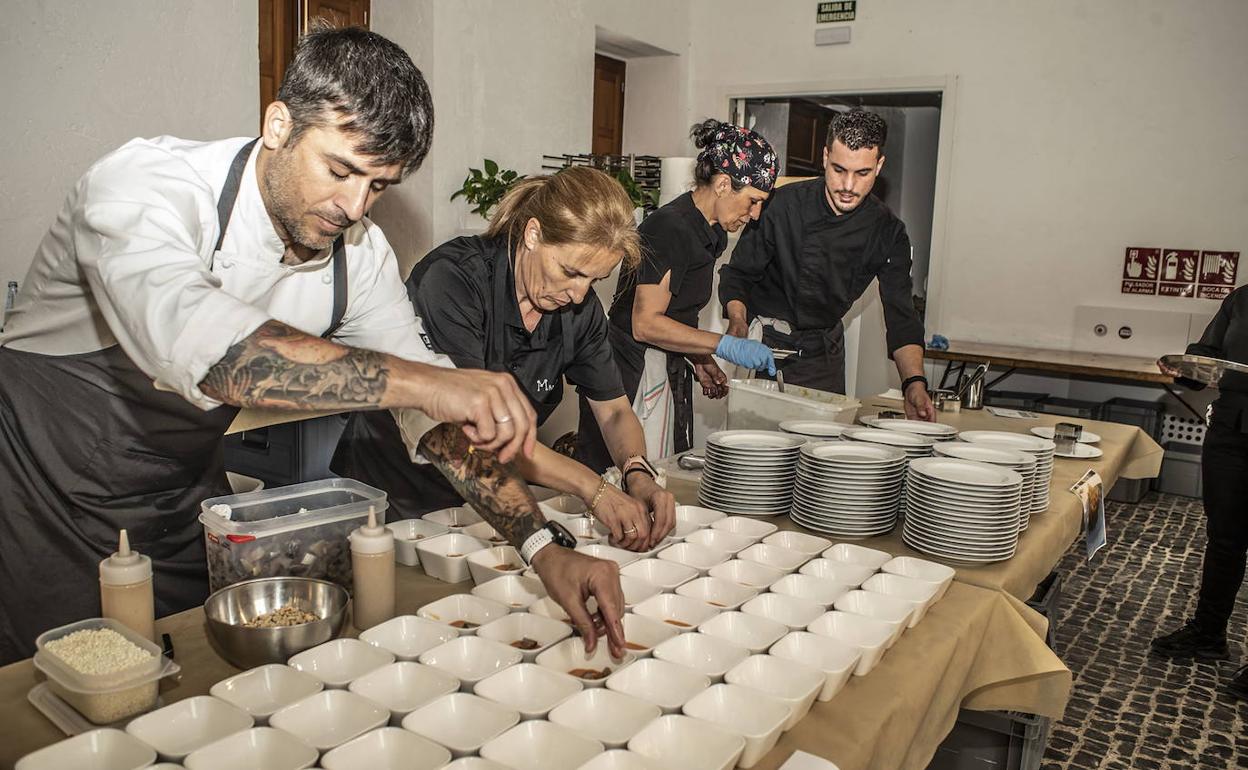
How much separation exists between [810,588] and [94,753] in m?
1.04

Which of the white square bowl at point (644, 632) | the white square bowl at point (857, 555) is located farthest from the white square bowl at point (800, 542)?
the white square bowl at point (644, 632)

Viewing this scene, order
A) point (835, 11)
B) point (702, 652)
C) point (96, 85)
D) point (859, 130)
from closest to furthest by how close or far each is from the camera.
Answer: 1. point (702, 652)
2. point (859, 130)
3. point (96, 85)
4. point (835, 11)

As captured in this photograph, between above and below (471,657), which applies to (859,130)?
above

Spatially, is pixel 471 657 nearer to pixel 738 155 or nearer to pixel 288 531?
pixel 288 531

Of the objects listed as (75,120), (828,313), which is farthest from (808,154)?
(75,120)

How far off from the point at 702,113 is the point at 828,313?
12.9 ft

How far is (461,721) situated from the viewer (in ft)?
3.72

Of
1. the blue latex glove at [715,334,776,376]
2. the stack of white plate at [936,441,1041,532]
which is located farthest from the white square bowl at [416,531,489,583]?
the blue latex glove at [715,334,776,376]

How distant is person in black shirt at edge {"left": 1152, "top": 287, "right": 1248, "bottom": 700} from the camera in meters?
3.12

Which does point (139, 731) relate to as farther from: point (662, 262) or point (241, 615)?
point (662, 262)

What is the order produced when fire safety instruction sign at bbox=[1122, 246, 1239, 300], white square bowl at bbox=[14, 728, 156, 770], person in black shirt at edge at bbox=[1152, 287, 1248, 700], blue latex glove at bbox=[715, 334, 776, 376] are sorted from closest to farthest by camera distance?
white square bowl at bbox=[14, 728, 156, 770]
blue latex glove at bbox=[715, 334, 776, 376]
person in black shirt at edge at bbox=[1152, 287, 1248, 700]
fire safety instruction sign at bbox=[1122, 246, 1239, 300]

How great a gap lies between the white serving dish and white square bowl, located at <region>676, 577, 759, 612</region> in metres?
0.35

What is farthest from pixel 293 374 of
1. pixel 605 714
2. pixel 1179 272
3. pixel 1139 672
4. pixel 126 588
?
pixel 1179 272

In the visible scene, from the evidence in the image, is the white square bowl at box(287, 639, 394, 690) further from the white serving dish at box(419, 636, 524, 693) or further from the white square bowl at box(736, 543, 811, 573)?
the white square bowl at box(736, 543, 811, 573)
